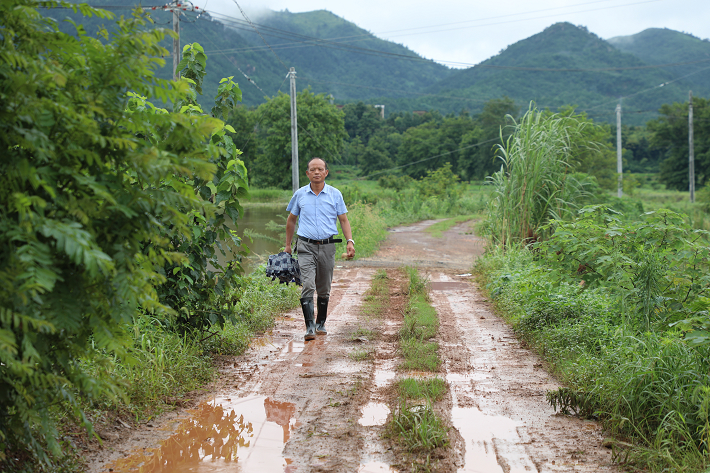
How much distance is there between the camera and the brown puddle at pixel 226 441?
132 inches

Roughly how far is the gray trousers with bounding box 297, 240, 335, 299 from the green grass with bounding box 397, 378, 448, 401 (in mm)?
1960

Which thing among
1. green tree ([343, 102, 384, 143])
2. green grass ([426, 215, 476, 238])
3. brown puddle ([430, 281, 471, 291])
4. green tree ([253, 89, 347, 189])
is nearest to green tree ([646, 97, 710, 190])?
green tree ([253, 89, 347, 189])

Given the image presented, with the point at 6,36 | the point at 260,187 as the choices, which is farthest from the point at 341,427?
the point at 260,187

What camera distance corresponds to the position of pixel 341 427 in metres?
3.83

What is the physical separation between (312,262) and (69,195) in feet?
13.1

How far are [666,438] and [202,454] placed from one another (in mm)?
2845

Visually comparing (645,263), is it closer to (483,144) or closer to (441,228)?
(441,228)

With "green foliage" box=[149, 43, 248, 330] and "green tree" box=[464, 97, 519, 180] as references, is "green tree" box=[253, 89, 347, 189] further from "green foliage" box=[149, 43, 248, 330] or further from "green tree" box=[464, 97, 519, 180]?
"green foliage" box=[149, 43, 248, 330]

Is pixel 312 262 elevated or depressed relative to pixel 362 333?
elevated

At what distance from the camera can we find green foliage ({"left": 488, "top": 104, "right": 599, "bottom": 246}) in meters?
10.2

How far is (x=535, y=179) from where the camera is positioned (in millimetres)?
10164

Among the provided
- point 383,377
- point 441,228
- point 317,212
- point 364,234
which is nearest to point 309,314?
point 317,212

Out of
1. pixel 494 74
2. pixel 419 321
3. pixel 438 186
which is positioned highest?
pixel 494 74

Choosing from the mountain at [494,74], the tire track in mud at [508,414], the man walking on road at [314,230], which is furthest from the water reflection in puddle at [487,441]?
the mountain at [494,74]
